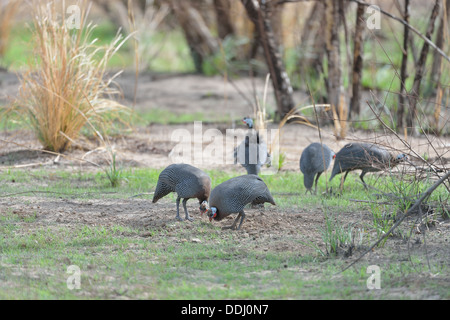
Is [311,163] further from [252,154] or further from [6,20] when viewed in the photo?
[6,20]

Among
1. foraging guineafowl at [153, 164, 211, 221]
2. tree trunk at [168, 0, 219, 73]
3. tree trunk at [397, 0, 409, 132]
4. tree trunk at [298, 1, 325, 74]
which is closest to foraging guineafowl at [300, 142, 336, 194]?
foraging guineafowl at [153, 164, 211, 221]

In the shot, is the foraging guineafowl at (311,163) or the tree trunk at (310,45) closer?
the foraging guineafowl at (311,163)

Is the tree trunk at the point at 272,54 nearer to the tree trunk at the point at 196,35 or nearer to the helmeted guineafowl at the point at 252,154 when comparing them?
the helmeted guineafowl at the point at 252,154

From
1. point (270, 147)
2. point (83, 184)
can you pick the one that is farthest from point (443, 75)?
point (83, 184)

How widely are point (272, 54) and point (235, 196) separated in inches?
173

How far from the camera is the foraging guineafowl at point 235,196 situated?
4.45 meters

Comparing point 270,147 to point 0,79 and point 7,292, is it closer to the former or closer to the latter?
point 7,292

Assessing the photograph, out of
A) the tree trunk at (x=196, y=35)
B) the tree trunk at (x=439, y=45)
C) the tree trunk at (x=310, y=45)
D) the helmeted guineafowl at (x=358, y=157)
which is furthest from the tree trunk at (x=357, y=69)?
the tree trunk at (x=196, y=35)

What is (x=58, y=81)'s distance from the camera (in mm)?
6289

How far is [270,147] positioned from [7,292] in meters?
3.89

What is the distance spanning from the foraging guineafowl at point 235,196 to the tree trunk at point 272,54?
11.9 feet

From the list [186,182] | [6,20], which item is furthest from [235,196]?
[6,20]

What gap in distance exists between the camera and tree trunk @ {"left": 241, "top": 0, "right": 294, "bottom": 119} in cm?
812

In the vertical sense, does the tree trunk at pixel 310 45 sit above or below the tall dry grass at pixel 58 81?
above
